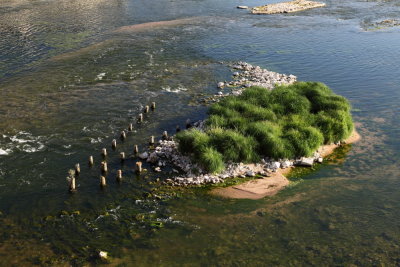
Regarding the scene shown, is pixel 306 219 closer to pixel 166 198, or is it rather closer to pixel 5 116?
pixel 166 198

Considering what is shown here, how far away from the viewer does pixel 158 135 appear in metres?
32.0

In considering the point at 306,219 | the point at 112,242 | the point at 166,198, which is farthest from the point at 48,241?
the point at 306,219

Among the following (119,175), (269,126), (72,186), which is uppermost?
(269,126)

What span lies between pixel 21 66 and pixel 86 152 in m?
23.2

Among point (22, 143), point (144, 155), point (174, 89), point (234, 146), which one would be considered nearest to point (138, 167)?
point (144, 155)

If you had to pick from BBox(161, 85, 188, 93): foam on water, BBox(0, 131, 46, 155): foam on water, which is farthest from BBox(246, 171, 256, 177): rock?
BBox(161, 85, 188, 93): foam on water

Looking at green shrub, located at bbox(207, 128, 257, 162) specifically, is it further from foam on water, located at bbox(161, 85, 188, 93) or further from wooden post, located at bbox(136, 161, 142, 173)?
foam on water, located at bbox(161, 85, 188, 93)

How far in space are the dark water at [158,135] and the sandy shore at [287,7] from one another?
53.7ft

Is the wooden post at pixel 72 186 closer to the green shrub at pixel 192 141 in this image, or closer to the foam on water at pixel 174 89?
the green shrub at pixel 192 141

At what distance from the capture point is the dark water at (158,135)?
20891 mm

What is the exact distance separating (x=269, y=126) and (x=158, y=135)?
30.5 ft

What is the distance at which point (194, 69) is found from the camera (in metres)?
47.0

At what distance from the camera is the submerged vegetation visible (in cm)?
2805

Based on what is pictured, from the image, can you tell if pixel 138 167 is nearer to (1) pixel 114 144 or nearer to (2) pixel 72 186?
(1) pixel 114 144
